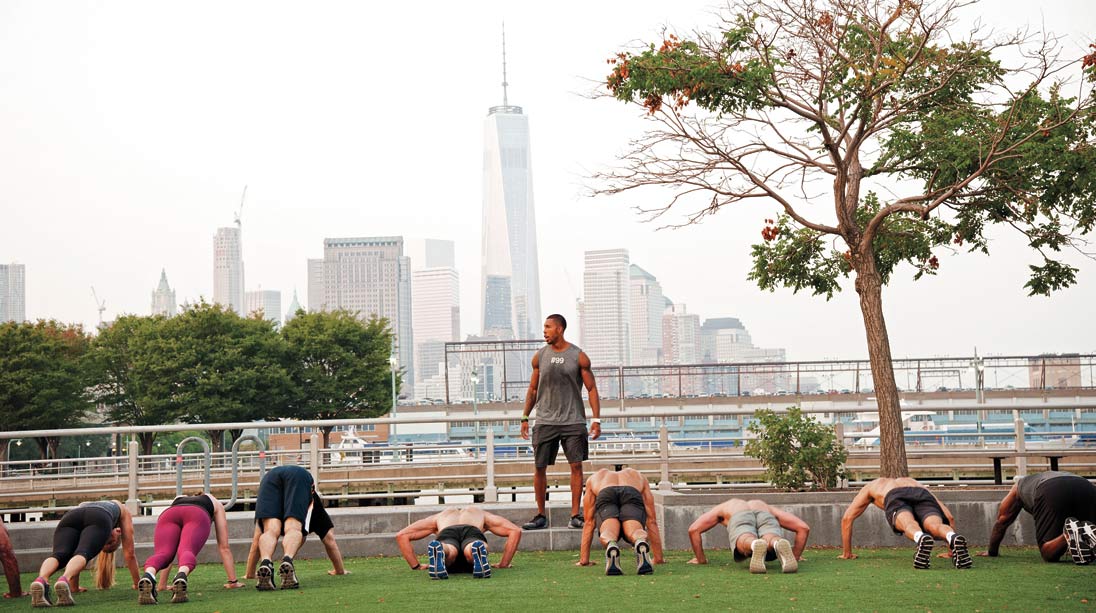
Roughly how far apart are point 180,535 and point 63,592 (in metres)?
0.94

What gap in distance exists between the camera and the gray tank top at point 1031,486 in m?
9.43

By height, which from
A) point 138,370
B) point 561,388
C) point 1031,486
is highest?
point 138,370

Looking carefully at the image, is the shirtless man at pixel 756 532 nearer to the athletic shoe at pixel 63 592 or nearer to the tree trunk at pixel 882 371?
the tree trunk at pixel 882 371

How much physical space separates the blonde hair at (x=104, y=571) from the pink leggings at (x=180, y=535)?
1028 mm

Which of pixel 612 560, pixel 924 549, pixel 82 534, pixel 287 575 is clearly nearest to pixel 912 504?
pixel 924 549

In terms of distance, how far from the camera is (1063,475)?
9.29 m

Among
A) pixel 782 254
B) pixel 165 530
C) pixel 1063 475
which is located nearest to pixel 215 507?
pixel 165 530

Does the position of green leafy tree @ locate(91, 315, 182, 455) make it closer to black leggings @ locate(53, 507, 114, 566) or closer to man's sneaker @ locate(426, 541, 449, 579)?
black leggings @ locate(53, 507, 114, 566)

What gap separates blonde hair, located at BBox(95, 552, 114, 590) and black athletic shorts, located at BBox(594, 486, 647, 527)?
13.9ft

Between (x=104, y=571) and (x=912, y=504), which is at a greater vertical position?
(x=912, y=504)

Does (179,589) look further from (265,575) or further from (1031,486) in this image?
(1031,486)

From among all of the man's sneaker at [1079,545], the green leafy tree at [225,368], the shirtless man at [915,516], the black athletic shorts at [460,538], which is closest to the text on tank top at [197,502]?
the black athletic shorts at [460,538]

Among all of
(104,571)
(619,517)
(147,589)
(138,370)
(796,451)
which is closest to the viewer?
(147,589)

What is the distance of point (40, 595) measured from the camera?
8.27 m
